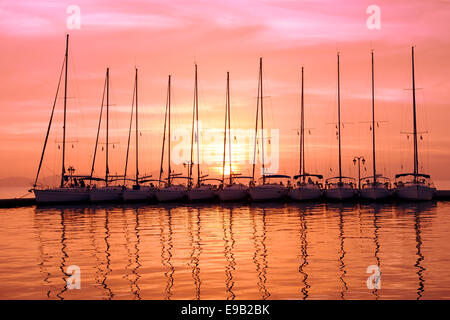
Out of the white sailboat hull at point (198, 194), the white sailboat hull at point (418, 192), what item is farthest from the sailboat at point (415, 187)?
the white sailboat hull at point (198, 194)

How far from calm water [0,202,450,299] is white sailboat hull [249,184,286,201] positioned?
39.6 m

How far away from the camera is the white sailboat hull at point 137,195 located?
85.2 m

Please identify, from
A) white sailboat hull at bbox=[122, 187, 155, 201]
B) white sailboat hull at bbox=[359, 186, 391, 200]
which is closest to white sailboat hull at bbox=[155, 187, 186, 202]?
white sailboat hull at bbox=[122, 187, 155, 201]

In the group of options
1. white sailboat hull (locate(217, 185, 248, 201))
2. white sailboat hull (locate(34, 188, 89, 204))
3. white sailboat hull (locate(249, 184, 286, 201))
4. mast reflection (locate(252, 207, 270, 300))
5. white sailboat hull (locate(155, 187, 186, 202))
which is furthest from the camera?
white sailboat hull (locate(155, 187, 186, 202))

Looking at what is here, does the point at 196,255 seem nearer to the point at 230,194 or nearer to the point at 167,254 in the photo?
the point at 167,254

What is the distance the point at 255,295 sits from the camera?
1645 cm

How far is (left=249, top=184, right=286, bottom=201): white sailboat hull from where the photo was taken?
8162 cm

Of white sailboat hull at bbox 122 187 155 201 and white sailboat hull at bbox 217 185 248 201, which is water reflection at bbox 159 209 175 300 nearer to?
white sailboat hull at bbox 217 185 248 201

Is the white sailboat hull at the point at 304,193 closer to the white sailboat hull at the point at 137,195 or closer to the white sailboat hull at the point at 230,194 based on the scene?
the white sailboat hull at the point at 230,194

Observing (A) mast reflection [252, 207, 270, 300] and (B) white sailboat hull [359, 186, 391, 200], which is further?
(B) white sailboat hull [359, 186, 391, 200]

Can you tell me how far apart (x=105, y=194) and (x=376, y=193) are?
42.1 m

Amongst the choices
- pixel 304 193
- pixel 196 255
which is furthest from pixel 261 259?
pixel 304 193

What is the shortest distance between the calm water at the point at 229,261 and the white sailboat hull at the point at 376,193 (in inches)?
1569

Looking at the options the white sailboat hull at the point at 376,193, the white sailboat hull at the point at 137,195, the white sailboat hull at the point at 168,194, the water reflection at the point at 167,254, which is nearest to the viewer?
the water reflection at the point at 167,254
